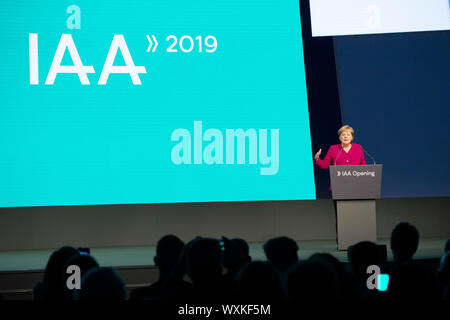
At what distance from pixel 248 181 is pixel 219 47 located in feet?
5.00

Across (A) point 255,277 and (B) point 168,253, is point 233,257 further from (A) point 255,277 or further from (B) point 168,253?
(A) point 255,277

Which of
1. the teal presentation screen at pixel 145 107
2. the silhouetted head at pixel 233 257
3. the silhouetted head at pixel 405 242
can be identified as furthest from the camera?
the teal presentation screen at pixel 145 107

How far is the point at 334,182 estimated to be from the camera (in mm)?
5055

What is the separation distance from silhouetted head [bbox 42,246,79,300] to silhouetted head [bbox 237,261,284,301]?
0.76 meters

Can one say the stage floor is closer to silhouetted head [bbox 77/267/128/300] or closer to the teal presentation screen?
the teal presentation screen

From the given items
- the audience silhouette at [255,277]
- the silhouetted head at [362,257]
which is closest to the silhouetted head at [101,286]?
the audience silhouette at [255,277]

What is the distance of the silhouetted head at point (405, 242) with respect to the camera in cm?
285

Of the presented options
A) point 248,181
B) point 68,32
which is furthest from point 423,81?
point 68,32

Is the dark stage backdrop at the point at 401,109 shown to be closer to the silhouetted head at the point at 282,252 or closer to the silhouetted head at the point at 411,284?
the silhouetted head at the point at 282,252

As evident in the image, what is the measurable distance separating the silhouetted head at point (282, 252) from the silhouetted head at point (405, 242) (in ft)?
2.17

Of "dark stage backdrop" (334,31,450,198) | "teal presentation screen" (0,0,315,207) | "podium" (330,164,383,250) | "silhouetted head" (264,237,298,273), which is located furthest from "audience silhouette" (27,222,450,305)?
"dark stage backdrop" (334,31,450,198)

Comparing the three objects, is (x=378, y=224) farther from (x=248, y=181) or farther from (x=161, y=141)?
(x=161, y=141)

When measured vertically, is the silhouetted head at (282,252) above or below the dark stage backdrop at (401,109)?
below
